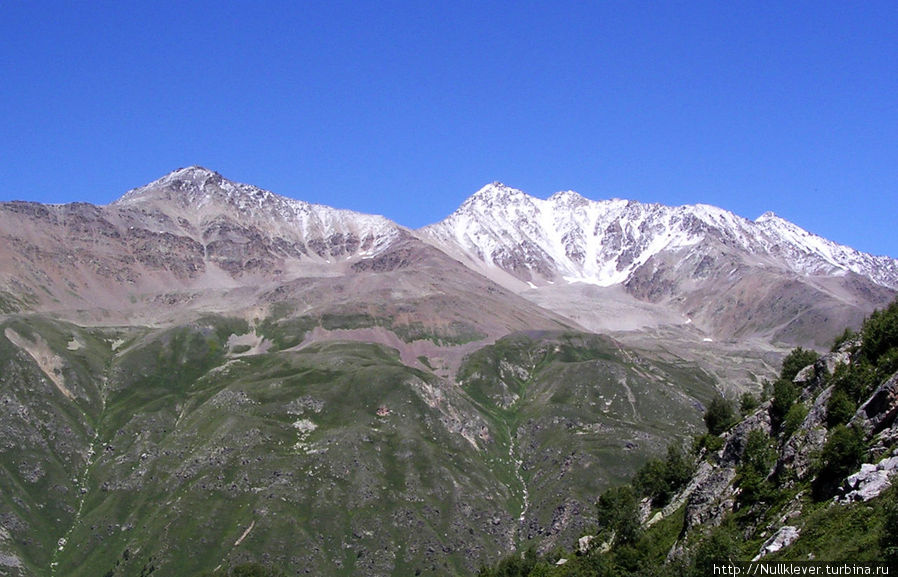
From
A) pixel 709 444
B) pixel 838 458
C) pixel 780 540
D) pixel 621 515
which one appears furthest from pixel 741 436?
pixel 780 540

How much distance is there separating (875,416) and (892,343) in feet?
53.0

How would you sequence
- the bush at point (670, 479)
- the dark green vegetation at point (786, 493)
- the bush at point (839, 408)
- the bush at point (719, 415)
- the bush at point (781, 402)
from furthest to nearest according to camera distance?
the bush at point (719, 415), the bush at point (670, 479), the bush at point (781, 402), the bush at point (839, 408), the dark green vegetation at point (786, 493)

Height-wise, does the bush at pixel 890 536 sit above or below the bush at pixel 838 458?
below

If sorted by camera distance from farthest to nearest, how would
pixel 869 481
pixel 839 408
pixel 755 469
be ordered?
1. pixel 755 469
2. pixel 839 408
3. pixel 869 481

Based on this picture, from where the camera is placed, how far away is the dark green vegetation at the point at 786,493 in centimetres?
5553

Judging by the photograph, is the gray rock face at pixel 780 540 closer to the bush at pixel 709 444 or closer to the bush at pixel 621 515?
the bush at pixel 621 515

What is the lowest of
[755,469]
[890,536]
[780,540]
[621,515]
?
[890,536]

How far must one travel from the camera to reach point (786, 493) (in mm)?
70438

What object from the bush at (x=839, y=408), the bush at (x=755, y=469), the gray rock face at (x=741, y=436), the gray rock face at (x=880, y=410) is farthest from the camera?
the gray rock face at (x=741, y=436)

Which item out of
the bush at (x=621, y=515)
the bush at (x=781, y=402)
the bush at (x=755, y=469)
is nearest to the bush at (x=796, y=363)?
the bush at (x=781, y=402)

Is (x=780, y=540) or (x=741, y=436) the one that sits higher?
(x=741, y=436)

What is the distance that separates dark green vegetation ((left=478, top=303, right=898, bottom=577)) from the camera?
182 ft

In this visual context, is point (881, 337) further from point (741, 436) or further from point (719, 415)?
point (719, 415)

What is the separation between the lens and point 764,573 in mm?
55219
